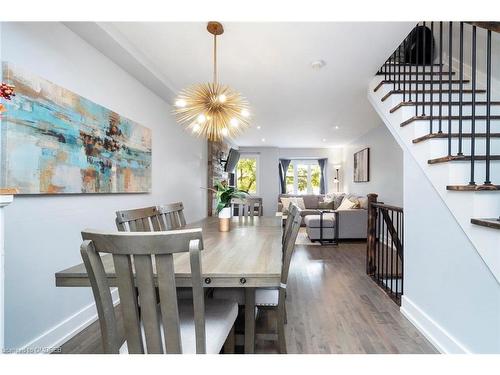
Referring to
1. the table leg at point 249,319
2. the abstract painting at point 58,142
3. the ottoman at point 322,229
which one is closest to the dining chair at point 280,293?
the table leg at point 249,319

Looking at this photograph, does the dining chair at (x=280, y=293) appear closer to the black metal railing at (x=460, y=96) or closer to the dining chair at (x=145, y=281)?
the dining chair at (x=145, y=281)

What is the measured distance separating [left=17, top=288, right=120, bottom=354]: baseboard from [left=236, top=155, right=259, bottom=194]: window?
6.63 meters

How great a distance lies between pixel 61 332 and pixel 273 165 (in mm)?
7124

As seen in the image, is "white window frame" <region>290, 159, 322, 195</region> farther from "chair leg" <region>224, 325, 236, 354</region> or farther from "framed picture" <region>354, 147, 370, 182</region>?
"chair leg" <region>224, 325, 236, 354</region>

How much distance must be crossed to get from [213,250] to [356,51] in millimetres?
2295

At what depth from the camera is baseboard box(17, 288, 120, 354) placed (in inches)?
63.1

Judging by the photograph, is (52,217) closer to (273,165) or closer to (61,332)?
(61,332)

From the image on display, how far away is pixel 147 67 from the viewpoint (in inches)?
100

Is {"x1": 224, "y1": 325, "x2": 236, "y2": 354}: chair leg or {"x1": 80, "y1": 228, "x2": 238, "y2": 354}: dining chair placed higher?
{"x1": 80, "y1": 228, "x2": 238, "y2": 354}: dining chair

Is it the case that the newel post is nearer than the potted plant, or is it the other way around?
the potted plant

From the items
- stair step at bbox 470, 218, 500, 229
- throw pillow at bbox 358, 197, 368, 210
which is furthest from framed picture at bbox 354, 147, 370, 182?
stair step at bbox 470, 218, 500, 229
